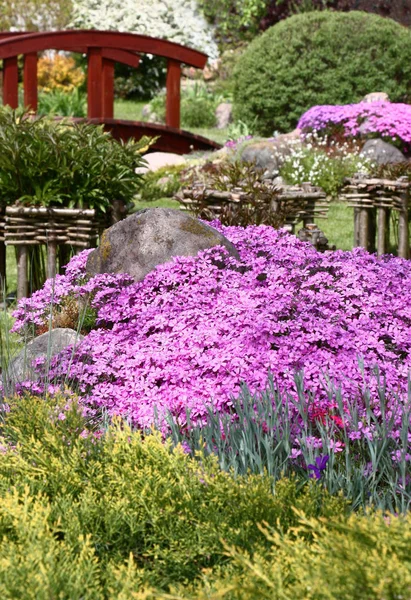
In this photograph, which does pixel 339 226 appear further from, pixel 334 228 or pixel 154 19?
pixel 154 19

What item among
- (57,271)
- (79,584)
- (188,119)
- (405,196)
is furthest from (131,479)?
(188,119)

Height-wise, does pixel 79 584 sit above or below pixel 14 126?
below

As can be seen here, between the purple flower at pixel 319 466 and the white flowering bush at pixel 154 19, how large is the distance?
2791 centimetres

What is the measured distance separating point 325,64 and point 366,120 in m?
3.31

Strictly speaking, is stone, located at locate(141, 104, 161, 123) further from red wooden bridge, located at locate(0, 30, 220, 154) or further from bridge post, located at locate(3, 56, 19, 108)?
bridge post, located at locate(3, 56, 19, 108)

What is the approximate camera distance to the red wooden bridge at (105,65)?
15.7 meters

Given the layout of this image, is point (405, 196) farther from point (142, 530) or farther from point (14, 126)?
point (142, 530)

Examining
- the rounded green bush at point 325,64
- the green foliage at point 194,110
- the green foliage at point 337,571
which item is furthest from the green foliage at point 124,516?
the green foliage at point 194,110

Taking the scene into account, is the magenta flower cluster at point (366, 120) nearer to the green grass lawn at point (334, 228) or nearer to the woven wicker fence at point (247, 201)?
the green grass lawn at point (334, 228)

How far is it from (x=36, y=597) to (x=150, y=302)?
311 cm

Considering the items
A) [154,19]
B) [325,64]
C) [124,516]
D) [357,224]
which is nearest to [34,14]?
[154,19]

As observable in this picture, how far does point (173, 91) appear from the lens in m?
18.2

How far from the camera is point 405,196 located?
32.2 ft

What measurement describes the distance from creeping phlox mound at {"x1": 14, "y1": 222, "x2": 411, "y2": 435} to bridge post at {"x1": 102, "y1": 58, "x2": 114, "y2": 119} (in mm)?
11381
